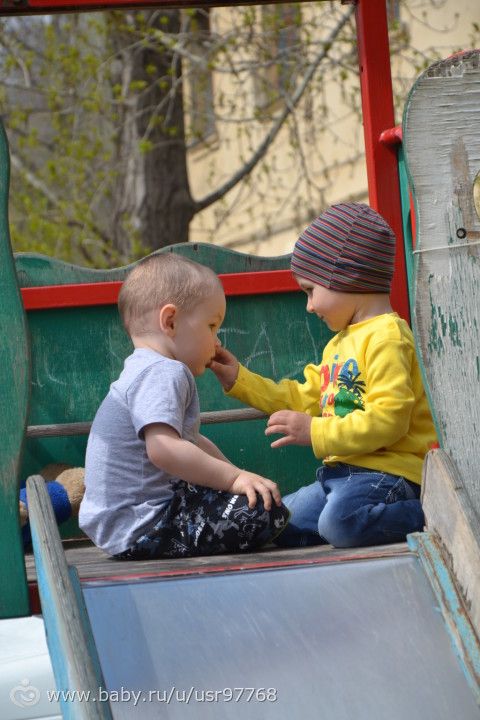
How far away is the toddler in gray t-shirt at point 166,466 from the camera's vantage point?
275cm

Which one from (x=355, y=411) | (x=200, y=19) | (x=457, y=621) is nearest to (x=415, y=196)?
(x=355, y=411)

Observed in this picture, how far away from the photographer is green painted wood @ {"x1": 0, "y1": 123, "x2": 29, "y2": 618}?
2.49m

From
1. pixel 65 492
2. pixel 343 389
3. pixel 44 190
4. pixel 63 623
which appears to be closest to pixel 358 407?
pixel 343 389

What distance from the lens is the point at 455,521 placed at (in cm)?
232

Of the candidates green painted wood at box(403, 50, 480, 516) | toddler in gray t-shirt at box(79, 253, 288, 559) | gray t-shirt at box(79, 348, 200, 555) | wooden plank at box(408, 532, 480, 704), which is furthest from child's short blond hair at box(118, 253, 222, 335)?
wooden plank at box(408, 532, 480, 704)

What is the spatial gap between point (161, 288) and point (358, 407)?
0.59 m

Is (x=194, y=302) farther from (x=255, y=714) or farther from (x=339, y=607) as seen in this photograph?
(x=255, y=714)

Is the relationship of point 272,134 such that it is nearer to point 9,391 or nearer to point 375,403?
point 375,403

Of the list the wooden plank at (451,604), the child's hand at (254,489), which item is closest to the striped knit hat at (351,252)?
the child's hand at (254,489)

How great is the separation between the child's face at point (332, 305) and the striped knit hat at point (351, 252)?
0.06 ft

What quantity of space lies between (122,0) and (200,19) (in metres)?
6.93

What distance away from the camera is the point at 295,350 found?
12.3 ft

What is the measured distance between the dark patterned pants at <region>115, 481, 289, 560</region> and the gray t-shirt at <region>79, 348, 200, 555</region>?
1.3 inches

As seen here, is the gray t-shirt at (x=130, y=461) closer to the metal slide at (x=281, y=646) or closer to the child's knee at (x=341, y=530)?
the child's knee at (x=341, y=530)
